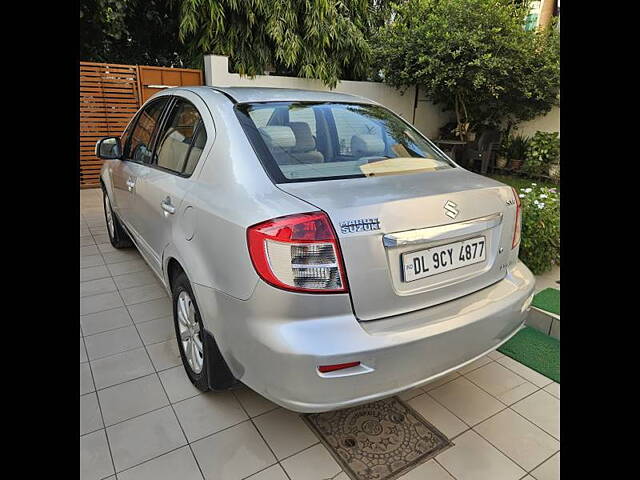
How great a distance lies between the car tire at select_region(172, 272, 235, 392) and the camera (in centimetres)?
177

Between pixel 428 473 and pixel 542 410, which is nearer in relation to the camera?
pixel 428 473

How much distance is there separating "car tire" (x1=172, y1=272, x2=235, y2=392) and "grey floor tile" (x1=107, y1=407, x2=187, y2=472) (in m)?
0.22

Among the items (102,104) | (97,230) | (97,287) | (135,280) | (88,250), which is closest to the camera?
(97,287)

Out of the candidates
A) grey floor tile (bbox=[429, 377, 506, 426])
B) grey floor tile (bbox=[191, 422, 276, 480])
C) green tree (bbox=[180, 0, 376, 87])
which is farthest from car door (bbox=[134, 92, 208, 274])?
green tree (bbox=[180, 0, 376, 87])

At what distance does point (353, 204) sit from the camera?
4.73 ft

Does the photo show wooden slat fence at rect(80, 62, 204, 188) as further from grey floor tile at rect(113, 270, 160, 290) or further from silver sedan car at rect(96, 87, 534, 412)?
silver sedan car at rect(96, 87, 534, 412)

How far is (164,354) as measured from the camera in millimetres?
2393

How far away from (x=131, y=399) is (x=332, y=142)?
1580mm

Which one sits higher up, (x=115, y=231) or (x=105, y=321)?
(x=115, y=231)

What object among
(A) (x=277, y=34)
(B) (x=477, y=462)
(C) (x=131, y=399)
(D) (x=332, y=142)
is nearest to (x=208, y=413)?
(C) (x=131, y=399)

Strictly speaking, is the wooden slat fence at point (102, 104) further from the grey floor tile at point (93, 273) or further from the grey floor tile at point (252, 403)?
the grey floor tile at point (252, 403)

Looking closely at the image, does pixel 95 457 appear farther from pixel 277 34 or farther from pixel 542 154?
pixel 542 154
